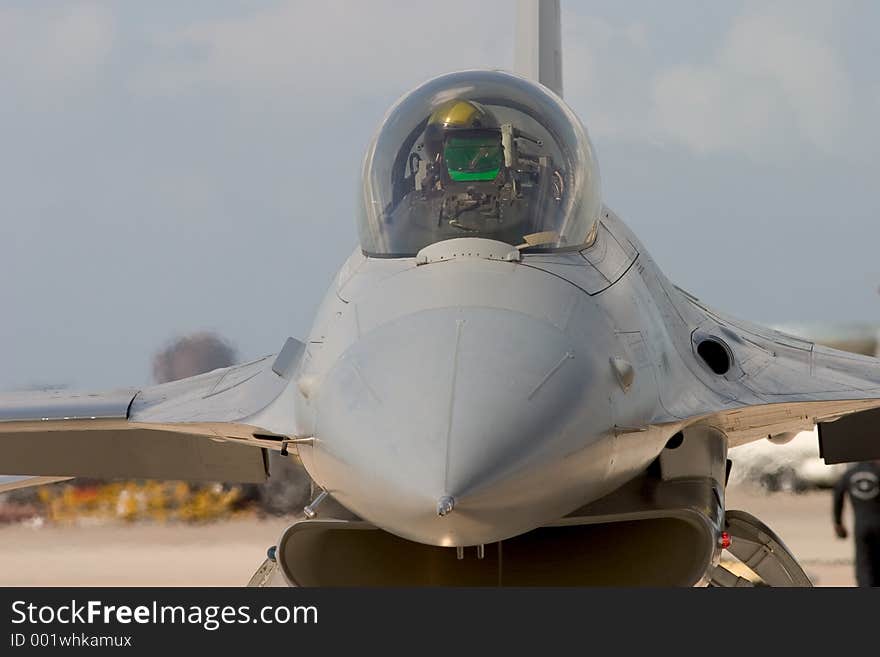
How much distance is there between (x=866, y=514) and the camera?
1140 cm

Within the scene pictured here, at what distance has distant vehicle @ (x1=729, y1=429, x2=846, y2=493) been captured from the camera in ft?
38.7

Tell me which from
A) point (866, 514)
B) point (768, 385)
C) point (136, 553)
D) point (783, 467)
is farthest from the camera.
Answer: point (783, 467)

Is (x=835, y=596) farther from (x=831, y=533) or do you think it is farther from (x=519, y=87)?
(x=831, y=533)

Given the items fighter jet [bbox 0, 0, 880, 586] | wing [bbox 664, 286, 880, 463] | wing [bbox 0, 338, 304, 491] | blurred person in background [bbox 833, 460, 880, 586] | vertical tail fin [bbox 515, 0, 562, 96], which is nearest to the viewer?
fighter jet [bbox 0, 0, 880, 586]

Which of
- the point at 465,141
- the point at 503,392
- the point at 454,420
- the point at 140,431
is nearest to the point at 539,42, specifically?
the point at 140,431

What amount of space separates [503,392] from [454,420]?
19 centimetres

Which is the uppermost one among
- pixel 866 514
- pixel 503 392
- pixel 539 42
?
pixel 539 42

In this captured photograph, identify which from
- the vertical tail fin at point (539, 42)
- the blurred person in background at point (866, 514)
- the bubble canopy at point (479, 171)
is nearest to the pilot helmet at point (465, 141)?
the bubble canopy at point (479, 171)

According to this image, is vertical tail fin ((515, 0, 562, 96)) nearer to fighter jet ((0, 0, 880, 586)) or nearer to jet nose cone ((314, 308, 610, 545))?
fighter jet ((0, 0, 880, 586))

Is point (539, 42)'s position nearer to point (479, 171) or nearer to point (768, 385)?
point (768, 385)

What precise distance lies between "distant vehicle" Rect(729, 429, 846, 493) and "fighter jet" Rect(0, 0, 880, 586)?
437 cm

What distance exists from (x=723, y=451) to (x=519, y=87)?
1776 mm

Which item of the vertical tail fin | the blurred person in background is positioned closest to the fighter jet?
the vertical tail fin

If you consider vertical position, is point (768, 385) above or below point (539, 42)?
below
